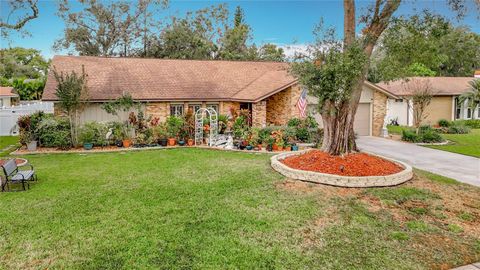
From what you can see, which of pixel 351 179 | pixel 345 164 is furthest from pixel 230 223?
pixel 345 164

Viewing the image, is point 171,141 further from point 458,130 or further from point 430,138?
point 458,130

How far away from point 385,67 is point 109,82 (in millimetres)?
15641

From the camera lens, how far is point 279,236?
21.1ft

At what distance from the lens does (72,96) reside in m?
15.2

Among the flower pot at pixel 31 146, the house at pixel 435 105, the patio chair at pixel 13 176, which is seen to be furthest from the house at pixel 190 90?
the patio chair at pixel 13 176

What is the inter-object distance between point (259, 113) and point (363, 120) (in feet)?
23.0

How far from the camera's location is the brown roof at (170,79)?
1916 cm

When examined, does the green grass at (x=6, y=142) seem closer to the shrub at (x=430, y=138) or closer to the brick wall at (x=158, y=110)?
the brick wall at (x=158, y=110)

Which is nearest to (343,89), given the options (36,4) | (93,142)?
(93,142)

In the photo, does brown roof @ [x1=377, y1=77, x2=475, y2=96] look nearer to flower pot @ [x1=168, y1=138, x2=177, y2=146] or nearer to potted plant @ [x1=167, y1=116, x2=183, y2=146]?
potted plant @ [x1=167, y1=116, x2=183, y2=146]

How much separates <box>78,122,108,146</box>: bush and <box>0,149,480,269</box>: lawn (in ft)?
17.3

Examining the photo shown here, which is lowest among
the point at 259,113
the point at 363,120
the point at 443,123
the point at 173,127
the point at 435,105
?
the point at 443,123

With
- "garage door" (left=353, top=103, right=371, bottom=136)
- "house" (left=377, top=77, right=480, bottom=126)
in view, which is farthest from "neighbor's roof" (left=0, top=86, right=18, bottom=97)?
"house" (left=377, top=77, right=480, bottom=126)

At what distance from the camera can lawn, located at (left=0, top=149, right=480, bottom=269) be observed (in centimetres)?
559
